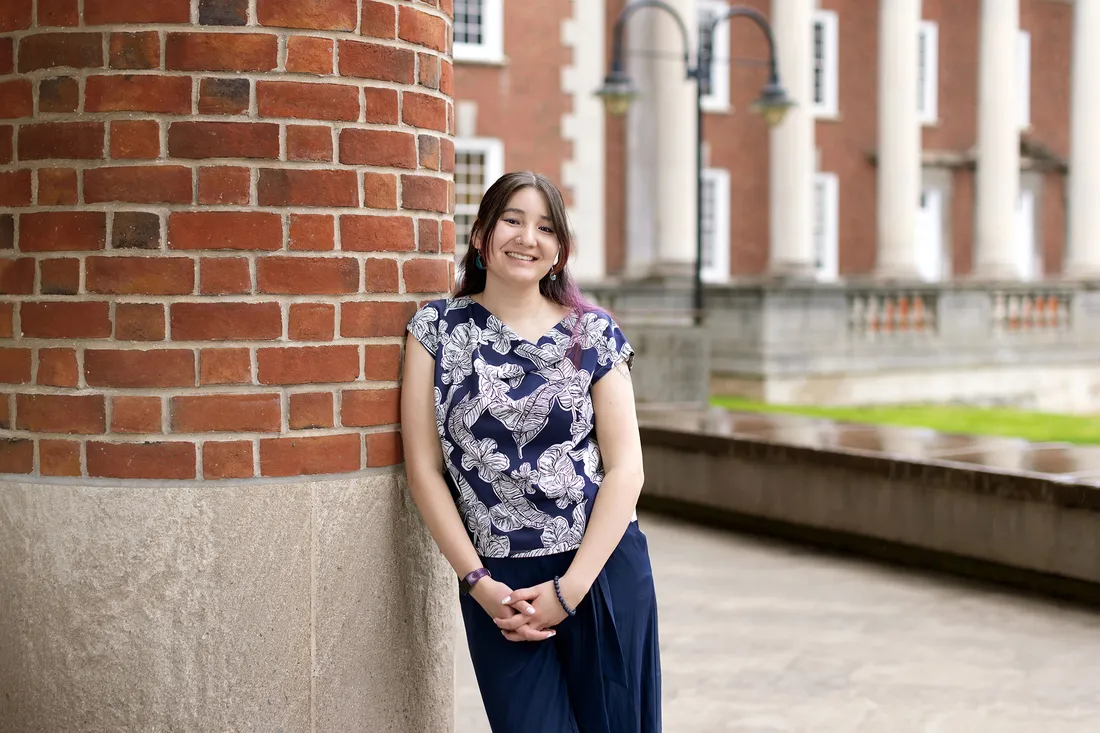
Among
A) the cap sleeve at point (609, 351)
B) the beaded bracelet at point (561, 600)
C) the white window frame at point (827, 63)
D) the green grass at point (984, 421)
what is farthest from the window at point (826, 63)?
the beaded bracelet at point (561, 600)

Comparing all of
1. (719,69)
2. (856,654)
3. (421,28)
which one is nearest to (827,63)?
(719,69)

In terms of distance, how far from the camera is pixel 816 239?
1209 inches

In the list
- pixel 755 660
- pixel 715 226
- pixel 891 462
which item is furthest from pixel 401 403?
pixel 715 226

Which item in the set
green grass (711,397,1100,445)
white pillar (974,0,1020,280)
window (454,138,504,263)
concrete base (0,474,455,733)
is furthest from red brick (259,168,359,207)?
white pillar (974,0,1020,280)

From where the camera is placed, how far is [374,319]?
3.31 metres

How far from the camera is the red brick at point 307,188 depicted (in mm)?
3150

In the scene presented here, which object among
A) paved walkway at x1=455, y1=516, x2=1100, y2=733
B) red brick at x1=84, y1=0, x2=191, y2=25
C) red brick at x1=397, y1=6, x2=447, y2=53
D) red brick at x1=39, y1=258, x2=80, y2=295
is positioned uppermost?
red brick at x1=397, y1=6, x2=447, y2=53

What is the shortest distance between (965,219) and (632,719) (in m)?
31.3

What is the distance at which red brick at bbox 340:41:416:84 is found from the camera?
128 inches

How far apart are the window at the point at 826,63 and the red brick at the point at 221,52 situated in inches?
1106

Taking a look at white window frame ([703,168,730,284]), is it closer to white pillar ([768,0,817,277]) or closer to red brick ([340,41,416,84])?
white pillar ([768,0,817,277])

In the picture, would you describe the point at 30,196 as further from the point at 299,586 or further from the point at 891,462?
the point at 891,462

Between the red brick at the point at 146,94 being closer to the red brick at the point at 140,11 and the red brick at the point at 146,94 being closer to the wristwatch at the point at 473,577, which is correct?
the red brick at the point at 140,11

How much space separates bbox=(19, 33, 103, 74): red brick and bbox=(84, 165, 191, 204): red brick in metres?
0.25
